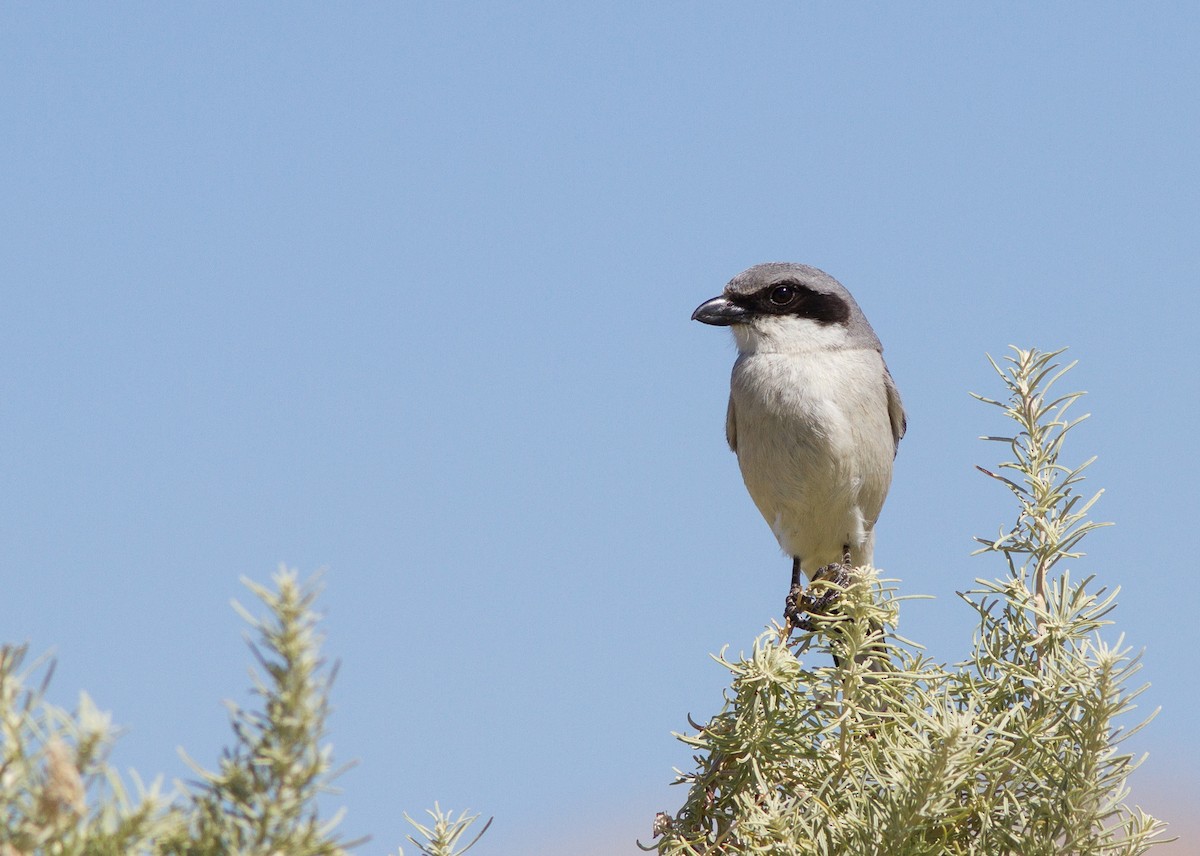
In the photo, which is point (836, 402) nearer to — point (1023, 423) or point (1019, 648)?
point (1023, 423)

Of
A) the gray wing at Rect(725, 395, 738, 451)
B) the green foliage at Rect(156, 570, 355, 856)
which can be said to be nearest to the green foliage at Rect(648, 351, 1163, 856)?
the green foliage at Rect(156, 570, 355, 856)

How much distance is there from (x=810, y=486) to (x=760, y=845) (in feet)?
12.4

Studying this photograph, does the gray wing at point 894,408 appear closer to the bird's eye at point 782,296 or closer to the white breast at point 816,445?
the white breast at point 816,445

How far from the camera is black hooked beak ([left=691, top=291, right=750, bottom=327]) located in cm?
644

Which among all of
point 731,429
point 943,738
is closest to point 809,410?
point 731,429

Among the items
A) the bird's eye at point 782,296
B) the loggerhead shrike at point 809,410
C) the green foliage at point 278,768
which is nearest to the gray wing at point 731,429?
the loggerhead shrike at point 809,410

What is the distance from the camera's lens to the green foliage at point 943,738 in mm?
2074

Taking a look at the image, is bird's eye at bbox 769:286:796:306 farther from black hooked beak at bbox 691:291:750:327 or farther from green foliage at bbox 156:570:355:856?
green foliage at bbox 156:570:355:856

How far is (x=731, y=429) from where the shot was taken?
22.2 feet

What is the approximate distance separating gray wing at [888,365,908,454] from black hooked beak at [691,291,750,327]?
462mm

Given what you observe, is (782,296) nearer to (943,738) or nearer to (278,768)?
(943,738)

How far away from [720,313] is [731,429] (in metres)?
0.69

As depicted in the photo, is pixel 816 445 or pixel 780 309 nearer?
pixel 816 445

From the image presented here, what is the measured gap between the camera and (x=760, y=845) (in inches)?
89.6
